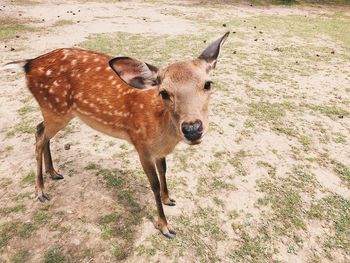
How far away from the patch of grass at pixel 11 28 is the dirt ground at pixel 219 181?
1.60 m

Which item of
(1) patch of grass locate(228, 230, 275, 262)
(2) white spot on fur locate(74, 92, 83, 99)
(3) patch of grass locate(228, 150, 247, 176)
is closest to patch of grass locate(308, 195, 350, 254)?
(1) patch of grass locate(228, 230, 275, 262)

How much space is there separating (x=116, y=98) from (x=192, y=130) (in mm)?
1563

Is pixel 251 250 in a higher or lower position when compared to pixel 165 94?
lower

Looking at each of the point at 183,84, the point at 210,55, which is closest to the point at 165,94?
the point at 183,84

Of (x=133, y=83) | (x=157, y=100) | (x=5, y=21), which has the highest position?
(x=133, y=83)

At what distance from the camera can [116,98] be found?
4082 millimetres

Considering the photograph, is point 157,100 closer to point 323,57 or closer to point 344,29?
point 323,57

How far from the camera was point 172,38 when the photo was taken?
10719 mm

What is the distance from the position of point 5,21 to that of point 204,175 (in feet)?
34.9

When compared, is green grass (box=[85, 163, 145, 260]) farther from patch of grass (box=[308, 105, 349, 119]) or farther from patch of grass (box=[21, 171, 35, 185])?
patch of grass (box=[308, 105, 349, 119])

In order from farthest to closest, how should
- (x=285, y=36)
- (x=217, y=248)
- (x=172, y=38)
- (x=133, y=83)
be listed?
(x=285, y=36) < (x=172, y=38) < (x=217, y=248) < (x=133, y=83)

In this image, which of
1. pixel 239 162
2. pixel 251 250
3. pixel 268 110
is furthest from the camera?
pixel 268 110

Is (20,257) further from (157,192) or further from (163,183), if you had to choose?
(163,183)

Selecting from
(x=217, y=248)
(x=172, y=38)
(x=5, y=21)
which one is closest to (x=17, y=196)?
(x=217, y=248)
